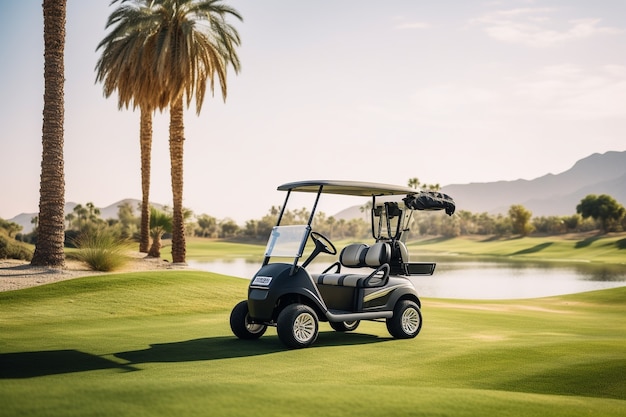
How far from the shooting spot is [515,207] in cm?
10888

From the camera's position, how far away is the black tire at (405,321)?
1200 cm

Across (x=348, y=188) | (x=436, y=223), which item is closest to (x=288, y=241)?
(x=348, y=188)

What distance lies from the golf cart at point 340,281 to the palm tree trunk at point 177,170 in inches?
761

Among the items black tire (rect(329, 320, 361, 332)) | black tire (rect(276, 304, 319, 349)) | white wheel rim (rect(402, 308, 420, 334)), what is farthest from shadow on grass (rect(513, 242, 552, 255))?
black tire (rect(276, 304, 319, 349))

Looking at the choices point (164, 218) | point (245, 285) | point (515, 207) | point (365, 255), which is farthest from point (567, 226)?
point (365, 255)

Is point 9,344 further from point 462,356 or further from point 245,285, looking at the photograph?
point 245,285

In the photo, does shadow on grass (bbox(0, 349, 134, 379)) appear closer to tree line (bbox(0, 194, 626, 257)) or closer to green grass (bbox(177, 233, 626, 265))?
tree line (bbox(0, 194, 626, 257))

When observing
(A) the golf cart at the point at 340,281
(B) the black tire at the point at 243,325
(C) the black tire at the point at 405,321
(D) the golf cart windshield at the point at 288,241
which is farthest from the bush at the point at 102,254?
(C) the black tire at the point at 405,321

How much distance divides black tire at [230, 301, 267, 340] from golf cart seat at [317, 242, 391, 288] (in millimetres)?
1294

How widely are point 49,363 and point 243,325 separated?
3330mm

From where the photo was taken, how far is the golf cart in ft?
35.2

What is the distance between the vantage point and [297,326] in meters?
10.7

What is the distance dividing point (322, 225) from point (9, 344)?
13039cm

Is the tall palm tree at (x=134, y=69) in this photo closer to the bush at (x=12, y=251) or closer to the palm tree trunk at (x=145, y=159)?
the palm tree trunk at (x=145, y=159)
